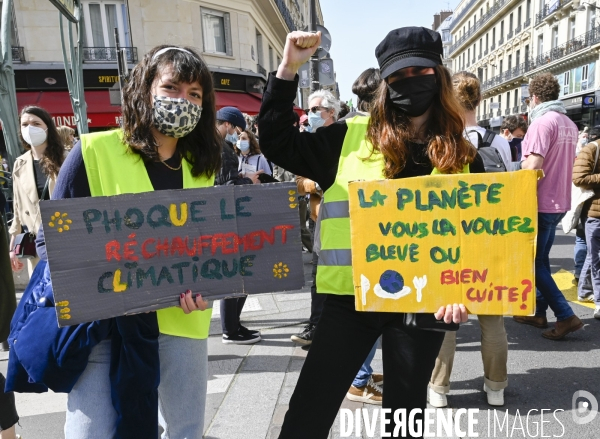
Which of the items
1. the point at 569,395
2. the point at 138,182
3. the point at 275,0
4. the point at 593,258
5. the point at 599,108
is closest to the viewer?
the point at 138,182

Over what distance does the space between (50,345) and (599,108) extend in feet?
86.1

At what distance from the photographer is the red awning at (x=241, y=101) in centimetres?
1606

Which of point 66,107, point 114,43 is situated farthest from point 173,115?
point 114,43

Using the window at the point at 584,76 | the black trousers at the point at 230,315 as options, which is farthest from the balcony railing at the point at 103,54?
the window at the point at 584,76

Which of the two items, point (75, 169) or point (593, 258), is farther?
point (593, 258)

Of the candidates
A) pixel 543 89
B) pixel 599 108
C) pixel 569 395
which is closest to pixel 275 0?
pixel 599 108

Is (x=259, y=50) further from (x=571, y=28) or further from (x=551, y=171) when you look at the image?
(x=571, y=28)

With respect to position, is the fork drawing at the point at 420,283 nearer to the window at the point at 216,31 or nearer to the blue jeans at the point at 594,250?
the blue jeans at the point at 594,250

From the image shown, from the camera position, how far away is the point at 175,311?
1772mm

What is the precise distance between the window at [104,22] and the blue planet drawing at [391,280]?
16051 millimetres

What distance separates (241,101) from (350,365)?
15.8m

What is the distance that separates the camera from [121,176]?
1660 mm

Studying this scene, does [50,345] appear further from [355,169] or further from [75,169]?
[355,169]

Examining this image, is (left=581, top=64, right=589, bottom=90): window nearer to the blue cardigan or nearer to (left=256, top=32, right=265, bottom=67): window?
(left=256, top=32, right=265, bottom=67): window
